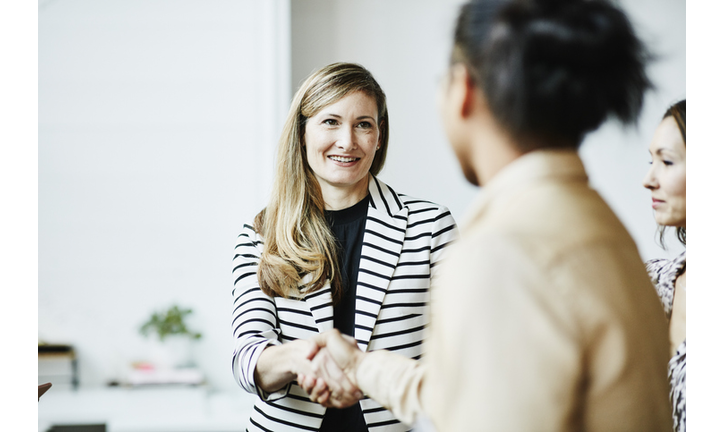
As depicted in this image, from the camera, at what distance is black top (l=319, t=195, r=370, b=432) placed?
139 centimetres

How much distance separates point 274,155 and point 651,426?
6.08 feet

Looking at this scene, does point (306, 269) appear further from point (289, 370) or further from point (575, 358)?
point (575, 358)

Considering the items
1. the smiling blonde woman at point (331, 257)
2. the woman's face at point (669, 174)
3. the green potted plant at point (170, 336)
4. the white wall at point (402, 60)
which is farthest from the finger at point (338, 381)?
the green potted plant at point (170, 336)

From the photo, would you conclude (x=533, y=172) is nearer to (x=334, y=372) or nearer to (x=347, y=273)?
(x=334, y=372)

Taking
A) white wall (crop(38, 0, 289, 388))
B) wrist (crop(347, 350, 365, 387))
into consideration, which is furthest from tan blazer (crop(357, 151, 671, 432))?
white wall (crop(38, 0, 289, 388))

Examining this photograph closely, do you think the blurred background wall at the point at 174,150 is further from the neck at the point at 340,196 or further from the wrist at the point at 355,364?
the wrist at the point at 355,364

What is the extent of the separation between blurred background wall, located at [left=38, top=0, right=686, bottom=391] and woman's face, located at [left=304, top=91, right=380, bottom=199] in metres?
0.89

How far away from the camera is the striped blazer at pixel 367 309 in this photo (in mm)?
1367

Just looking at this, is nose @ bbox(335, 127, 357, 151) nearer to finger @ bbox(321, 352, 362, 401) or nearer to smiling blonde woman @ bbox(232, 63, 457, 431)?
smiling blonde woman @ bbox(232, 63, 457, 431)

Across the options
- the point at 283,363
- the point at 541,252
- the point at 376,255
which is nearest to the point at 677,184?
the point at 376,255

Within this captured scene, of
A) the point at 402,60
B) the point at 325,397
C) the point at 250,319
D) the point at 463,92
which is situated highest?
the point at 402,60

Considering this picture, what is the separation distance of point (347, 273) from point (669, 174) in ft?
2.55

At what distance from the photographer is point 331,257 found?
Result: 4.79 ft

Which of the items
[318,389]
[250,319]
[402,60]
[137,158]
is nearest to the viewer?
[318,389]
